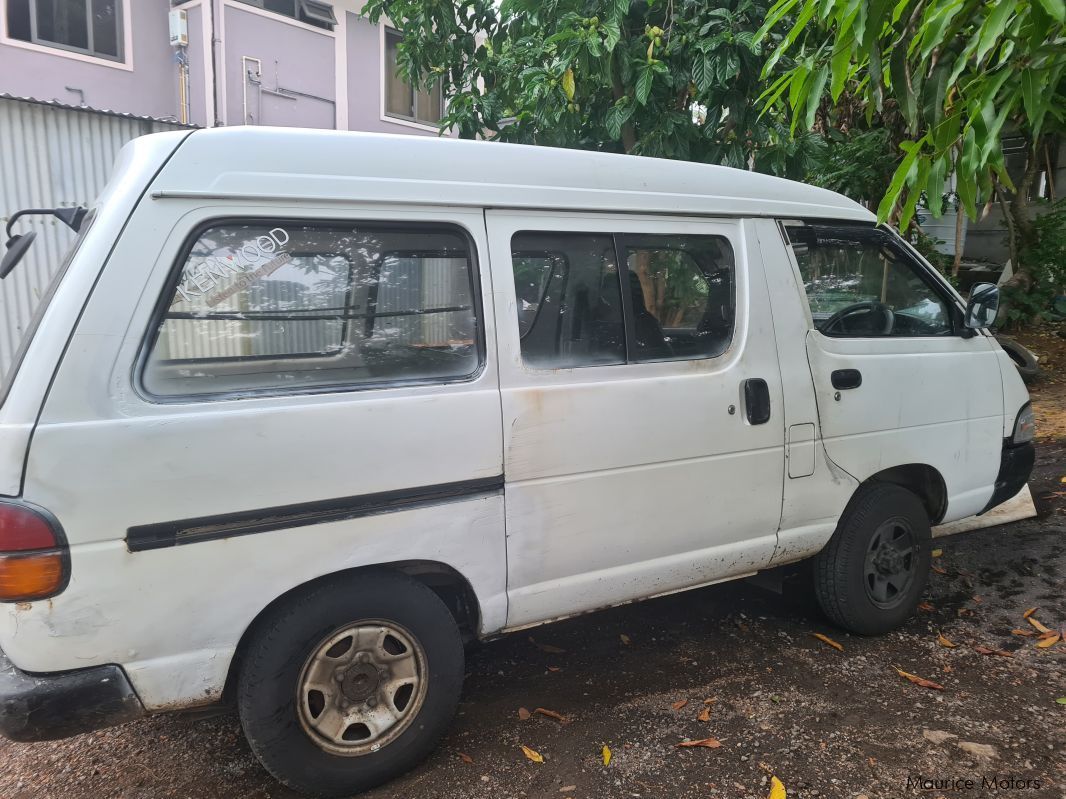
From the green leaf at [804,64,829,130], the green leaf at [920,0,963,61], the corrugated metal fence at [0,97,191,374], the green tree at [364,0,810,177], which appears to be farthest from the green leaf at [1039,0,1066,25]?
the corrugated metal fence at [0,97,191,374]

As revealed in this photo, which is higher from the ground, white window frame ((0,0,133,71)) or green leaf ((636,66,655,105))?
white window frame ((0,0,133,71))

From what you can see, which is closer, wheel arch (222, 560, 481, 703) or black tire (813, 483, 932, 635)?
wheel arch (222, 560, 481, 703)

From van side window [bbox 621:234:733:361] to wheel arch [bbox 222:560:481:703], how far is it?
1.07 m

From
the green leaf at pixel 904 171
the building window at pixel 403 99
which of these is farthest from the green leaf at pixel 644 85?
the building window at pixel 403 99

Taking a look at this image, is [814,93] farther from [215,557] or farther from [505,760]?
[505,760]

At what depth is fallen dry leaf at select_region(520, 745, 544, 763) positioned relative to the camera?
2.70 m

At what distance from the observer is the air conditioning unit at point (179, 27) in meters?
10.3

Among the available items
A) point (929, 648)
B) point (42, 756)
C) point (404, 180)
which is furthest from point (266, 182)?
point (929, 648)

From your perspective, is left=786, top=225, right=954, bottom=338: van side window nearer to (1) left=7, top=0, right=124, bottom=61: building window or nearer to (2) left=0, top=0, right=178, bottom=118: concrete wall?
(2) left=0, top=0, right=178, bottom=118: concrete wall

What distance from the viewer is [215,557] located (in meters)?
2.13

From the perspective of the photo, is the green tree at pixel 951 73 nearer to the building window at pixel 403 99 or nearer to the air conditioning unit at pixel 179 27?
the air conditioning unit at pixel 179 27

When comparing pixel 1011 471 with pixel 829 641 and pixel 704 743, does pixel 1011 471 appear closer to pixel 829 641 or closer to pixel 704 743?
pixel 829 641

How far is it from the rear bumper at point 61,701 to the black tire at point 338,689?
0.33 meters

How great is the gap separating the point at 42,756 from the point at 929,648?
367cm
